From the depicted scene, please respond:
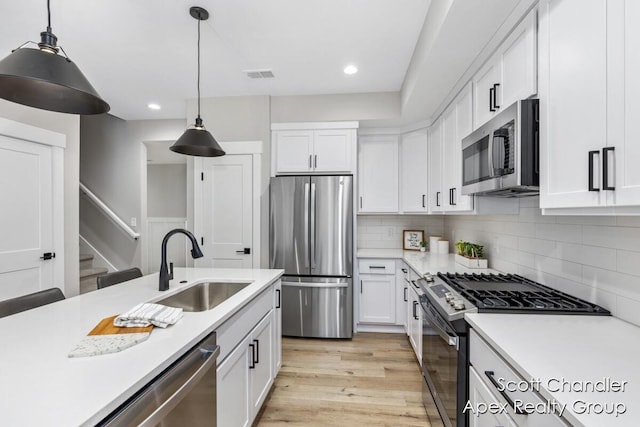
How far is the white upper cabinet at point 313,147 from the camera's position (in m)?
3.49

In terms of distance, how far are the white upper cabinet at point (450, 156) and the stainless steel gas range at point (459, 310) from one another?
0.69m

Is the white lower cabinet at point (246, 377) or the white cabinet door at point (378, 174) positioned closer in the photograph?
the white lower cabinet at point (246, 377)

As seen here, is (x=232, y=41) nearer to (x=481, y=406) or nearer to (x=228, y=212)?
(x=228, y=212)

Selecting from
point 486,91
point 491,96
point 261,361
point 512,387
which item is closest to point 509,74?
point 491,96

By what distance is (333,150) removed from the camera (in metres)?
3.51

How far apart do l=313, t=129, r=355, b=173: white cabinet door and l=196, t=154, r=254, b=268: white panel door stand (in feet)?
2.61

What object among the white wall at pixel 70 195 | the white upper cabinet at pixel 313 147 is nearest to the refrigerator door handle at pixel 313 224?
the white upper cabinet at pixel 313 147

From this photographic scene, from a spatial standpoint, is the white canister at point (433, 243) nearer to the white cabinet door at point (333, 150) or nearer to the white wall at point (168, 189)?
the white cabinet door at point (333, 150)

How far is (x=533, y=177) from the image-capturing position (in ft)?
4.58

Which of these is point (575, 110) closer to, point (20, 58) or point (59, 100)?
point (20, 58)

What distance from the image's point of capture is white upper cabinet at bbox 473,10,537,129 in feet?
4.72

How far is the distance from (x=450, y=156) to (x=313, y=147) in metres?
1.48

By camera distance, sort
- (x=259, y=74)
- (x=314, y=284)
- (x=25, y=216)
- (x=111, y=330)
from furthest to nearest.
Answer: (x=314, y=284) < (x=259, y=74) < (x=25, y=216) < (x=111, y=330)

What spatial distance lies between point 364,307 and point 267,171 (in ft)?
6.35
